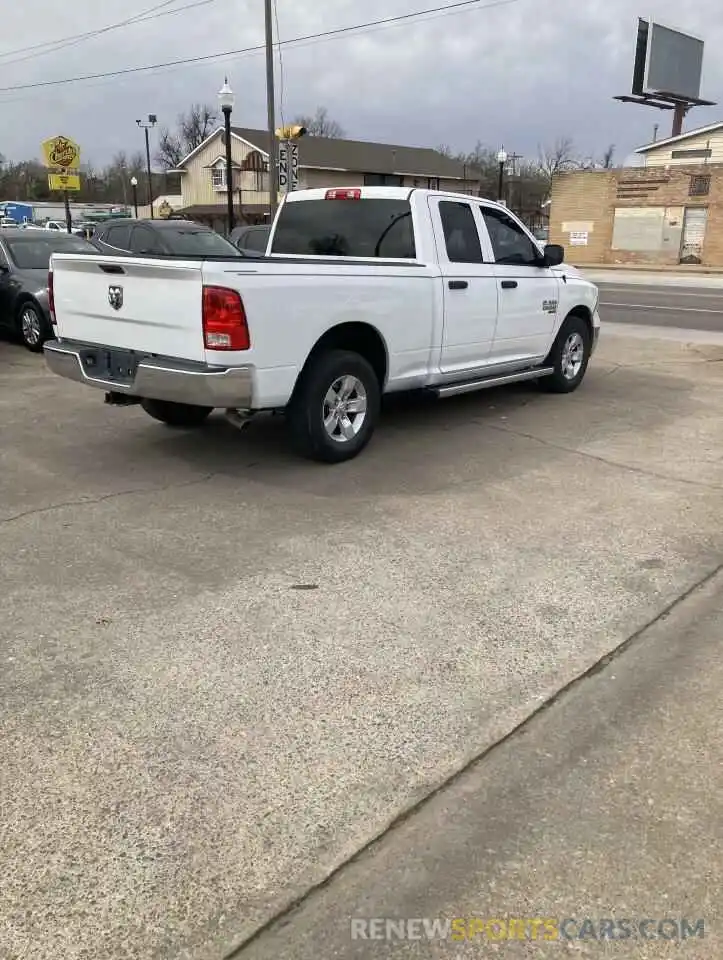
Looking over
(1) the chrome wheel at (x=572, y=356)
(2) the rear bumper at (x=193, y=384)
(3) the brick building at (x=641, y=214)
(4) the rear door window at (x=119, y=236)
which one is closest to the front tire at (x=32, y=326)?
(4) the rear door window at (x=119, y=236)

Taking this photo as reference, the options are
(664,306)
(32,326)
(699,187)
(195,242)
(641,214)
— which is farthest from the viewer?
(641,214)

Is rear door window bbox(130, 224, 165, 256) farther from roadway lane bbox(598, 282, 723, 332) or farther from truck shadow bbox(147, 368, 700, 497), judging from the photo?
roadway lane bbox(598, 282, 723, 332)

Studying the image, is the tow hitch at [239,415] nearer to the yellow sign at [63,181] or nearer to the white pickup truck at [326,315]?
the white pickup truck at [326,315]

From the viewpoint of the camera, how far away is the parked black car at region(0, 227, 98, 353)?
1156 centimetres

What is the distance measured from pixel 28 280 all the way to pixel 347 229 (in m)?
6.52

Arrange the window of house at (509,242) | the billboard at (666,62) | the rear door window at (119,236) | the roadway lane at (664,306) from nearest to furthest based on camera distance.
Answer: the window of house at (509,242), the rear door window at (119,236), the roadway lane at (664,306), the billboard at (666,62)

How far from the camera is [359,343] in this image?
640 cm

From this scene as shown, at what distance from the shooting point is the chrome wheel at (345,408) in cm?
615

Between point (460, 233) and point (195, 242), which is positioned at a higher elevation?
point (460, 233)

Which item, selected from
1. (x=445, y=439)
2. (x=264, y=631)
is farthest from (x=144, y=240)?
(x=264, y=631)

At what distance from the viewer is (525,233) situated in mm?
8039

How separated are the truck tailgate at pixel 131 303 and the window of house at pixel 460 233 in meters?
2.60

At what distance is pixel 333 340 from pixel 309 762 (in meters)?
3.74

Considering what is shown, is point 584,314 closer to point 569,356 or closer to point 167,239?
point 569,356
